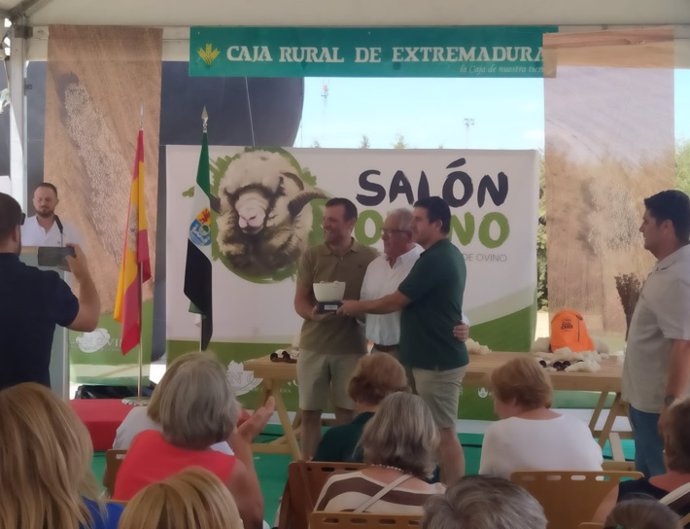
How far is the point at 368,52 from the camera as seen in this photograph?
6.20m

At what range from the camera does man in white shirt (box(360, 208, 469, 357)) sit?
4750 millimetres

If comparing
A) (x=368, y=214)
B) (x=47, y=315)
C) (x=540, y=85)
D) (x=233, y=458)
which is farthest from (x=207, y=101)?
(x=233, y=458)

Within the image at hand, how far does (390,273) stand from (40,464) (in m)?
3.54

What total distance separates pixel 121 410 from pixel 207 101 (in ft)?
8.48

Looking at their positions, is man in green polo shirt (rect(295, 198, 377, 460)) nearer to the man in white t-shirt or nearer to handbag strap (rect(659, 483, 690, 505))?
the man in white t-shirt

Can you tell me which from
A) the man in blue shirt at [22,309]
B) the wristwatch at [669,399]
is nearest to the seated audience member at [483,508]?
the man in blue shirt at [22,309]

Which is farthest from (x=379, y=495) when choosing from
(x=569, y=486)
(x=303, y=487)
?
(x=569, y=486)

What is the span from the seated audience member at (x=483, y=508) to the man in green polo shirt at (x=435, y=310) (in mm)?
2801

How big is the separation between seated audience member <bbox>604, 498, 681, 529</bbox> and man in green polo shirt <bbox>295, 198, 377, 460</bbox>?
322 cm

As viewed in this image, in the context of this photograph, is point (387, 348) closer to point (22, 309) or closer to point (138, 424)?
point (138, 424)

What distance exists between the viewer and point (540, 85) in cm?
620

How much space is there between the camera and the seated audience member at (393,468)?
6.87ft

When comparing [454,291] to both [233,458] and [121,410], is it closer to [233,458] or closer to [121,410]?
[233,458]

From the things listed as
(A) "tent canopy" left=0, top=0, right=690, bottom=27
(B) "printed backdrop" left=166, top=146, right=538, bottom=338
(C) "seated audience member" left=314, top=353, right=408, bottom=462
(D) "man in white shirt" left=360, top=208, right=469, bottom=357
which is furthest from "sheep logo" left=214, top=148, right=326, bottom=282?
(C) "seated audience member" left=314, top=353, right=408, bottom=462
